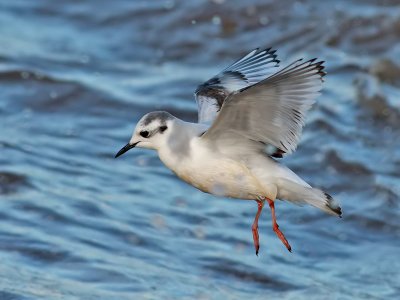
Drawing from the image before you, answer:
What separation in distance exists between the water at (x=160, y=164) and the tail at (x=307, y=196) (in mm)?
1936

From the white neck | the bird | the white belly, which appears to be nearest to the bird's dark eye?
the bird

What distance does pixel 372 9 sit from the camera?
48.5 feet

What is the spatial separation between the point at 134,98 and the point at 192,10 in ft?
8.89

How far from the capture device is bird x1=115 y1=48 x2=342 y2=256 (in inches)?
249

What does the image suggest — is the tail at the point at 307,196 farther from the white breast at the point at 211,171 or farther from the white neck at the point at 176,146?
the white neck at the point at 176,146

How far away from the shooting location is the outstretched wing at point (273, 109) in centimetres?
622

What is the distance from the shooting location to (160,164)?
11.2m

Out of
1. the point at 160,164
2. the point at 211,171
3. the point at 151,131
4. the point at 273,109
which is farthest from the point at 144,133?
the point at 160,164

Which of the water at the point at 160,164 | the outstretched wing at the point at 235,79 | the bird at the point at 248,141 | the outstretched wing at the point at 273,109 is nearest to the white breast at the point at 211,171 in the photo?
the bird at the point at 248,141

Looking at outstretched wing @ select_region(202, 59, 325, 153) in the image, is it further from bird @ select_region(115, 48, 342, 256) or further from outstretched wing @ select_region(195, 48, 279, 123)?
outstretched wing @ select_region(195, 48, 279, 123)

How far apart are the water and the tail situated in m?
1.94

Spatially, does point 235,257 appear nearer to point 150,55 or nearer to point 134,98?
point 134,98

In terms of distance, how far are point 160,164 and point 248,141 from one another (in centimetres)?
459

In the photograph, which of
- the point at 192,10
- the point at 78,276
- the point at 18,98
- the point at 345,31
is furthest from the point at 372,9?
the point at 78,276
